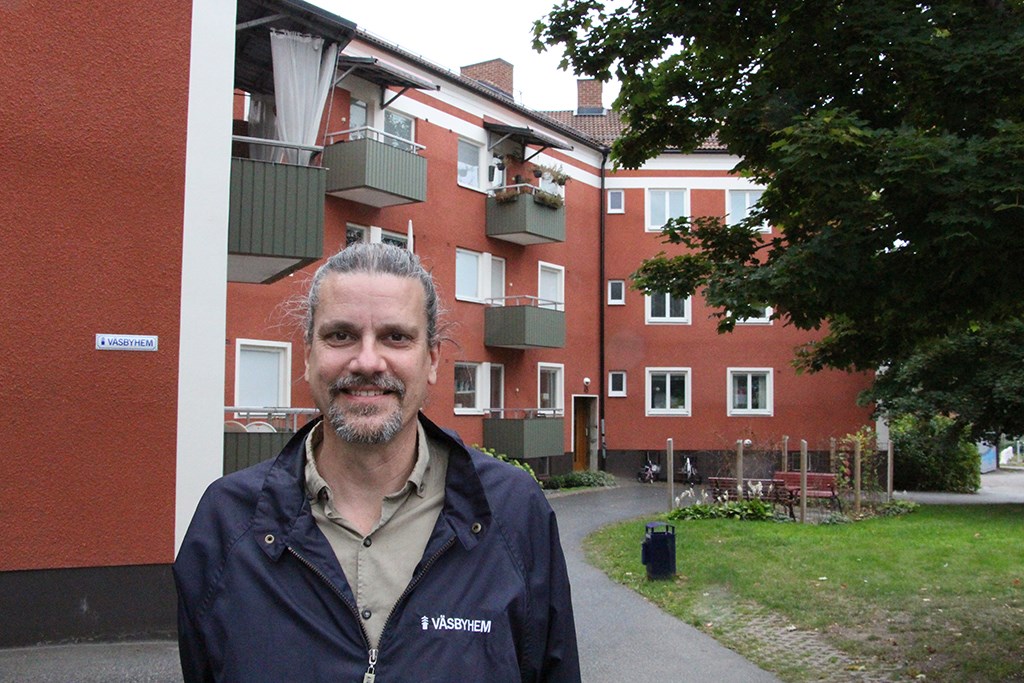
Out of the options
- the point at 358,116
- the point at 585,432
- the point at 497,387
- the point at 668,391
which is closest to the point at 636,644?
the point at 358,116

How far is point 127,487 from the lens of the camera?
28.7 ft

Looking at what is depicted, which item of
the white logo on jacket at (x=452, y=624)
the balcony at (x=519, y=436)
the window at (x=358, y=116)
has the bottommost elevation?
the balcony at (x=519, y=436)

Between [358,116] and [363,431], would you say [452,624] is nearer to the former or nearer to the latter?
[363,431]

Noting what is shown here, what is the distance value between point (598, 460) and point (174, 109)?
953 inches

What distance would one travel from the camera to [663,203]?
33.2m

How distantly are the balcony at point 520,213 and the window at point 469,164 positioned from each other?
26.4 inches

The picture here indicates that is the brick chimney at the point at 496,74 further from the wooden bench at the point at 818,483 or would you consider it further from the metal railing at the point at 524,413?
the wooden bench at the point at 818,483

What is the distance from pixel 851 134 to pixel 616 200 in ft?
84.0

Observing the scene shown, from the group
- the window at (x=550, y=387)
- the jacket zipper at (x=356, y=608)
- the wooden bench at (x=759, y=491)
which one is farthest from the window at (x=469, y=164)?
the jacket zipper at (x=356, y=608)

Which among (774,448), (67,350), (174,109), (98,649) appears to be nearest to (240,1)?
(174,109)

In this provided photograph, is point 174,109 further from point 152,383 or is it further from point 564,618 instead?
point 564,618

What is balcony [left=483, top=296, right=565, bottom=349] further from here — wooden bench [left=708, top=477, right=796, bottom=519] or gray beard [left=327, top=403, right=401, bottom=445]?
gray beard [left=327, top=403, right=401, bottom=445]

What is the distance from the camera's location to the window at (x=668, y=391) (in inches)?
1275

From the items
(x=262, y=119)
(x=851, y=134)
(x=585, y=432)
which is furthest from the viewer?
(x=585, y=432)
